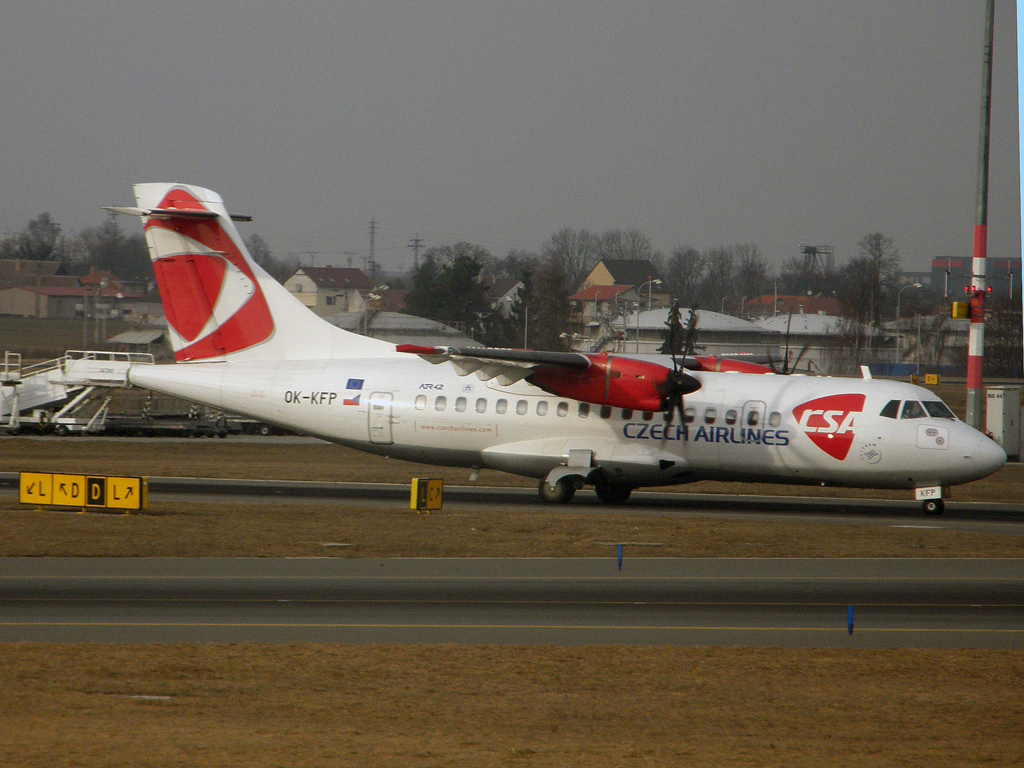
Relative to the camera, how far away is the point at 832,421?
77.6 ft

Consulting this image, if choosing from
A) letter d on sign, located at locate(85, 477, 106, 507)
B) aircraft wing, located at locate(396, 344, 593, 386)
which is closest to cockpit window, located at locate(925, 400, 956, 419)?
aircraft wing, located at locate(396, 344, 593, 386)

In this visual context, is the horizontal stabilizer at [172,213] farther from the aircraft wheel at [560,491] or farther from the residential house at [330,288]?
the residential house at [330,288]

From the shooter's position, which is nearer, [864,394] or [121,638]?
[121,638]

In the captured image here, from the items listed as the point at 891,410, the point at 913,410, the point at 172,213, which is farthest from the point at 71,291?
the point at 913,410

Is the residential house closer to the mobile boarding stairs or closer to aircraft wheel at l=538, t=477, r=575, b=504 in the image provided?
the mobile boarding stairs

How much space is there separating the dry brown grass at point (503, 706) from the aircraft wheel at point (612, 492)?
14.2 meters

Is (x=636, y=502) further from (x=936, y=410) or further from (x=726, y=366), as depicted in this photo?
(x=936, y=410)

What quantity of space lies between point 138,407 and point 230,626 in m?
45.4

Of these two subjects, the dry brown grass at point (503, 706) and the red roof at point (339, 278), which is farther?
the red roof at point (339, 278)

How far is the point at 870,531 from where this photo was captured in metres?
21.0

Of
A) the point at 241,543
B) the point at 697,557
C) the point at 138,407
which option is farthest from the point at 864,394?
the point at 138,407

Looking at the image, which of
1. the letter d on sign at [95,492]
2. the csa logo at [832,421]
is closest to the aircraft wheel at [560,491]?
the csa logo at [832,421]

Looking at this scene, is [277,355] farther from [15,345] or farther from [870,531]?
[15,345]

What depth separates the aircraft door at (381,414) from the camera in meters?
26.0
